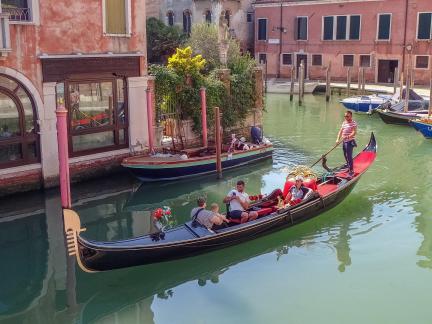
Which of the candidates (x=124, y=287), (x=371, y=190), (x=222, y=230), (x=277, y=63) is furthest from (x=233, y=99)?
(x=277, y=63)

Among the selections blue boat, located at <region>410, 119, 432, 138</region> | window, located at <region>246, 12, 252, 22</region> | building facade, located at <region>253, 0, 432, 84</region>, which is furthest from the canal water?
window, located at <region>246, 12, 252, 22</region>

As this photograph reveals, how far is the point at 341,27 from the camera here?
25.0 meters

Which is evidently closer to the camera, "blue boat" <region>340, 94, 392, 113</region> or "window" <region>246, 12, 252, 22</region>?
"blue boat" <region>340, 94, 392, 113</region>

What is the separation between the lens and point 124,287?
612cm

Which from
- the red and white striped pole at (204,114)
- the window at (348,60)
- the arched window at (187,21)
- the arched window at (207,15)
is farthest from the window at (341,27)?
the red and white striped pole at (204,114)

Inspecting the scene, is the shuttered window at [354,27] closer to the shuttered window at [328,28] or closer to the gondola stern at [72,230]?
the shuttered window at [328,28]

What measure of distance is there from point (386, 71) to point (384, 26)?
1.94 metres

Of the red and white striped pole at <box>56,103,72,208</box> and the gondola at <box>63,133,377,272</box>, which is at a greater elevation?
the red and white striped pole at <box>56,103,72,208</box>

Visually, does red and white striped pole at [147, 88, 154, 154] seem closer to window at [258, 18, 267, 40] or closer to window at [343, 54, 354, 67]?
window at [343, 54, 354, 67]

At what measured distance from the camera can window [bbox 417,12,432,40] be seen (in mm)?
22270

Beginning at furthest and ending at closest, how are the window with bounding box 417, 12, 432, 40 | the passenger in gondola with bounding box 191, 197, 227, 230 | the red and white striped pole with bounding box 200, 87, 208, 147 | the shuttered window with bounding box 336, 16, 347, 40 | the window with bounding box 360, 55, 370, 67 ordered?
the shuttered window with bounding box 336, 16, 347, 40, the window with bounding box 360, 55, 370, 67, the window with bounding box 417, 12, 432, 40, the red and white striped pole with bounding box 200, 87, 208, 147, the passenger in gondola with bounding box 191, 197, 227, 230

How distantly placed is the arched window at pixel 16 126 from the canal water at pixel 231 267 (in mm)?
677

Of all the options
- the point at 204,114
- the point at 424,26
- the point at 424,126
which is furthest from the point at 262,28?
the point at 204,114

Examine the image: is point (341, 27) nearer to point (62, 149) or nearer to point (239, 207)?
point (239, 207)
